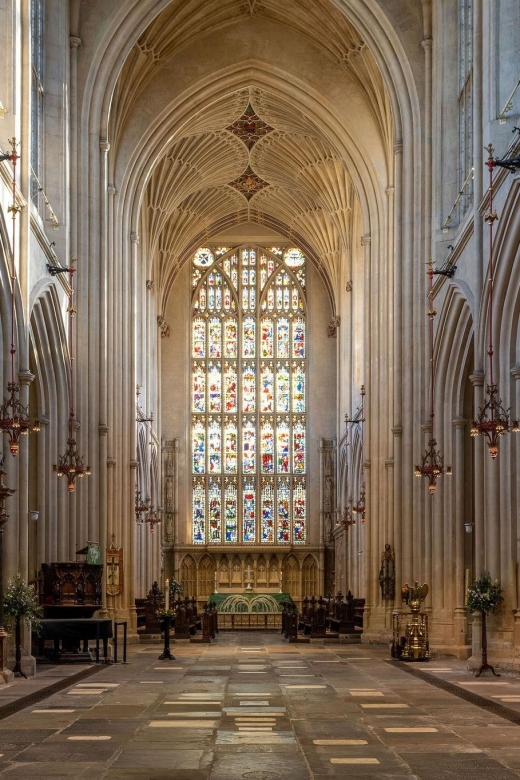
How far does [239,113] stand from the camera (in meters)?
38.4

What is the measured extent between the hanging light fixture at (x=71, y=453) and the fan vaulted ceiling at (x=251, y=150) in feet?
30.1

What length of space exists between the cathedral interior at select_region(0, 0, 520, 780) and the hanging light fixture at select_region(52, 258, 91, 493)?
0.10 m

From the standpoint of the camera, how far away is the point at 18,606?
17.6 m

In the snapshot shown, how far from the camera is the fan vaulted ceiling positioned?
32.9 m

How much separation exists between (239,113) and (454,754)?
3156cm

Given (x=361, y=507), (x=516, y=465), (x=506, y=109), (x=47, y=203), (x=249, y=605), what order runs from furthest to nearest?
1. (x=249, y=605)
2. (x=361, y=507)
3. (x=47, y=203)
4. (x=506, y=109)
5. (x=516, y=465)

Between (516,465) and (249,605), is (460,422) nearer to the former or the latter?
(516,465)

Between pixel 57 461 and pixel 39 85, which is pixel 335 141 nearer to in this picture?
pixel 39 85

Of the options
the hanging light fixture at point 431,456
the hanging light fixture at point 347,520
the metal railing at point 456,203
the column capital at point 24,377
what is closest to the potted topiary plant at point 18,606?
the column capital at point 24,377

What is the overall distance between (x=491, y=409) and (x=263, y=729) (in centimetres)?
785

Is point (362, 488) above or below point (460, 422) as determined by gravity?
below

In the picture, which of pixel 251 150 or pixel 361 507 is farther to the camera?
pixel 251 150

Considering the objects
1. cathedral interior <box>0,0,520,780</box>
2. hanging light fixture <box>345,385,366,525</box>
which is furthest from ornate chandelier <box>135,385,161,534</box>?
hanging light fixture <box>345,385,366,525</box>

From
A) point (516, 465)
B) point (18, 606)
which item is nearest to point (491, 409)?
Answer: point (516, 465)
